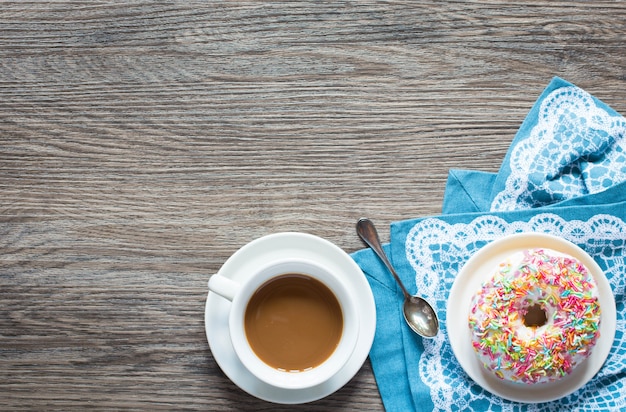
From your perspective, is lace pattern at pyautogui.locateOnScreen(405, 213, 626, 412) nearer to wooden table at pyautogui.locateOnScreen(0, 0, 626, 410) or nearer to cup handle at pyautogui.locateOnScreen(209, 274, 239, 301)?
wooden table at pyautogui.locateOnScreen(0, 0, 626, 410)

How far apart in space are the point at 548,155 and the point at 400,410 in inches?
19.6

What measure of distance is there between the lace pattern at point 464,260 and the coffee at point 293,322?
0.54ft

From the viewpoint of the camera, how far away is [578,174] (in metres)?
1.15

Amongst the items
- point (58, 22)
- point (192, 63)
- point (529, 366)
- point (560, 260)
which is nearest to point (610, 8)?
point (560, 260)

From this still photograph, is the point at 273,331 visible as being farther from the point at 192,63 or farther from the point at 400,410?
the point at 192,63

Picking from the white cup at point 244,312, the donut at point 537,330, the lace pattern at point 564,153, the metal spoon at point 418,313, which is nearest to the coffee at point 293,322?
the white cup at point 244,312

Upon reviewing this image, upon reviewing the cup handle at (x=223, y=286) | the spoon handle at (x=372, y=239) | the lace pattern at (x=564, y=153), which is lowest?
the spoon handle at (x=372, y=239)

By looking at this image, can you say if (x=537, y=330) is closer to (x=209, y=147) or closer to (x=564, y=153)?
(x=564, y=153)

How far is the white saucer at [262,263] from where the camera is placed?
1.06 m

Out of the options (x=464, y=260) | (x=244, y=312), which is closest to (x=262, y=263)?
(x=244, y=312)

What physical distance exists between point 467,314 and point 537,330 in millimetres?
110

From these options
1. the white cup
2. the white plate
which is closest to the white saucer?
the white cup

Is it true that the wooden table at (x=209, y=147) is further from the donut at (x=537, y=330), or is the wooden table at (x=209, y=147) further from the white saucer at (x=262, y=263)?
the donut at (x=537, y=330)

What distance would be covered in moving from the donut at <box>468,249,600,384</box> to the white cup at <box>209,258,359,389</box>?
0.20 metres
